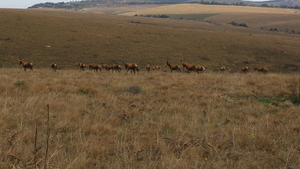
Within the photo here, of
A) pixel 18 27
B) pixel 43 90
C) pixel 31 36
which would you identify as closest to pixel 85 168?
pixel 43 90

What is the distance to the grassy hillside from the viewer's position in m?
31.1

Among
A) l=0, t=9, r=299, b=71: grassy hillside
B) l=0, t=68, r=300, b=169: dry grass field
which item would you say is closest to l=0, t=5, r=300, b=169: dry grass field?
l=0, t=68, r=300, b=169: dry grass field

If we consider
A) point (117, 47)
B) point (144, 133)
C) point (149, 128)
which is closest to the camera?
point (144, 133)

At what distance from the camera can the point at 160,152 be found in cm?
382

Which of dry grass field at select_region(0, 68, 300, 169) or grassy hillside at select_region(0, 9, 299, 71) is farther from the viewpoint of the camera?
grassy hillside at select_region(0, 9, 299, 71)

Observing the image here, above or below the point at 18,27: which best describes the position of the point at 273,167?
below

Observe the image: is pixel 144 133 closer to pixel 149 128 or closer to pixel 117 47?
pixel 149 128

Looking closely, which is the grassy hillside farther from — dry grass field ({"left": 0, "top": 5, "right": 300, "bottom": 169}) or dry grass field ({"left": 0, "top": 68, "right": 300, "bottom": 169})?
dry grass field ({"left": 0, "top": 68, "right": 300, "bottom": 169})

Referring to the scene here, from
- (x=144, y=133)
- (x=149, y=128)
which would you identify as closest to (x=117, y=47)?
(x=149, y=128)

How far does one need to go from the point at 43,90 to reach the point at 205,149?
20.6 feet

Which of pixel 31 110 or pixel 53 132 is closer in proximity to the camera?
pixel 53 132

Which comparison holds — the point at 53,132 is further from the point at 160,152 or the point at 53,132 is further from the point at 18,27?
the point at 18,27

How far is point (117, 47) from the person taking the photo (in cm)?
3756

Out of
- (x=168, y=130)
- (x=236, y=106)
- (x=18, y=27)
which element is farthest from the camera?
(x=18, y=27)
